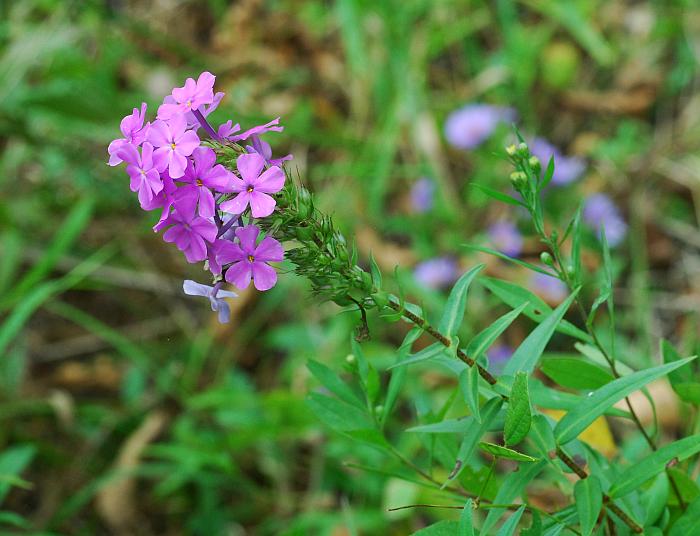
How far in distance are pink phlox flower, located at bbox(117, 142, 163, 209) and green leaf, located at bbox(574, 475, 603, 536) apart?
701mm

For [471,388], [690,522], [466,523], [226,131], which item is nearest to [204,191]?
[226,131]

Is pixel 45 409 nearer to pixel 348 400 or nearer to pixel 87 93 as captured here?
pixel 87 93

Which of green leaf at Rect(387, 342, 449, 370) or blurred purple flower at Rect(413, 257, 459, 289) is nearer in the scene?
green leaf at Rect(387, 342, 449, 370)

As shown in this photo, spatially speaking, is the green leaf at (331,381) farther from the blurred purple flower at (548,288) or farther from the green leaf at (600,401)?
the blurred purple flower at (548,288)

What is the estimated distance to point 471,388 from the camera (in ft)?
3.54

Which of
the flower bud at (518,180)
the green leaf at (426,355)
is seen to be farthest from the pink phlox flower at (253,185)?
the flower bud at (518,180)

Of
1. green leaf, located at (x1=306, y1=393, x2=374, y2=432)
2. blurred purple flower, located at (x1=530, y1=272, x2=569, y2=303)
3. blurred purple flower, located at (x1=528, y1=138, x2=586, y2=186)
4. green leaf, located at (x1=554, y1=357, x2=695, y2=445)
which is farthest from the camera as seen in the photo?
blurred purple flower, located at (x1=528, y1=138, x2=586, y2=186)

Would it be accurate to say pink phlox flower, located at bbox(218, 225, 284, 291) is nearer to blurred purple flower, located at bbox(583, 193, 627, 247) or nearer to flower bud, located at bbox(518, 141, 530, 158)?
flower bud, located at bbox(518, 141, 530, 158)

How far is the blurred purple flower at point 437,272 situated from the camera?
2955 mm

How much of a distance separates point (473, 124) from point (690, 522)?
7.63 feet

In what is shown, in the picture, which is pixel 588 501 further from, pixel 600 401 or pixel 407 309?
pixel 407 309

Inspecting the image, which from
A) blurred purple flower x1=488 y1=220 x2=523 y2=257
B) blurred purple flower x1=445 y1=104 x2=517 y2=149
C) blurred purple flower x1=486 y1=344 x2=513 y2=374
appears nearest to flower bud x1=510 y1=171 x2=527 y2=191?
blurred purple flower x1=486 y1=344 x2=513 y2=374

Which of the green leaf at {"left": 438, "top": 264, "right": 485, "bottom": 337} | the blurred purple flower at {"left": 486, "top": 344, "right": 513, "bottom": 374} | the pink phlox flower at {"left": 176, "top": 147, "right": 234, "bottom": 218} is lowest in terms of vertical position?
the green leaf at {"left": 438, "top": 264, "right": 485, "bottom": 337}

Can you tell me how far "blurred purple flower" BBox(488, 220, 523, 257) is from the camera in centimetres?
299
